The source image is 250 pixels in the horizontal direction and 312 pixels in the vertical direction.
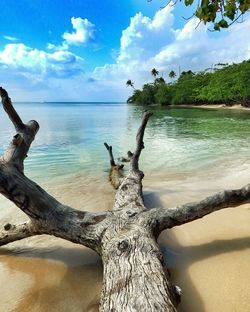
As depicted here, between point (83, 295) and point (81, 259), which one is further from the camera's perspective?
point (81, 259)

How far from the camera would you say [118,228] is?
335 centimetres

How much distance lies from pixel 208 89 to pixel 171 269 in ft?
185

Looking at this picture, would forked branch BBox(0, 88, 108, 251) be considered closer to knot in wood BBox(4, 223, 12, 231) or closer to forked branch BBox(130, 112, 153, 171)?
knot in wood BBox(4, 223, 12, 231)

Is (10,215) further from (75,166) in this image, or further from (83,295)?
(75,166)

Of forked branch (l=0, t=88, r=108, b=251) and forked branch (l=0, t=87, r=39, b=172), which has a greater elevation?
forked branch (l=0, t=87, r=39, b=172)

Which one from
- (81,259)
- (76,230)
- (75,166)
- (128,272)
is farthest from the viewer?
(75,166)

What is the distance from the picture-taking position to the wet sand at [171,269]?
2.86 m

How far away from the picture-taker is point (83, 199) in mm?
6230

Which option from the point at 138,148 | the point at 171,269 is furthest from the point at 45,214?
the point at 138,148

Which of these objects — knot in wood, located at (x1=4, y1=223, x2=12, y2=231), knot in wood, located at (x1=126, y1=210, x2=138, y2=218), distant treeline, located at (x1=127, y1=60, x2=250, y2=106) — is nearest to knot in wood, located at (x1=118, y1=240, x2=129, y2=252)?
knot in wood, located at (x1=126, y1=210, x2=138, y2=218)

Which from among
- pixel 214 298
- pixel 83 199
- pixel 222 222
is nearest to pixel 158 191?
pixel 83 199

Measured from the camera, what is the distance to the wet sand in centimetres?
286

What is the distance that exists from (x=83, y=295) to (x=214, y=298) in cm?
130

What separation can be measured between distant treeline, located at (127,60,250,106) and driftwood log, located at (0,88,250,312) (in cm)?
4499
